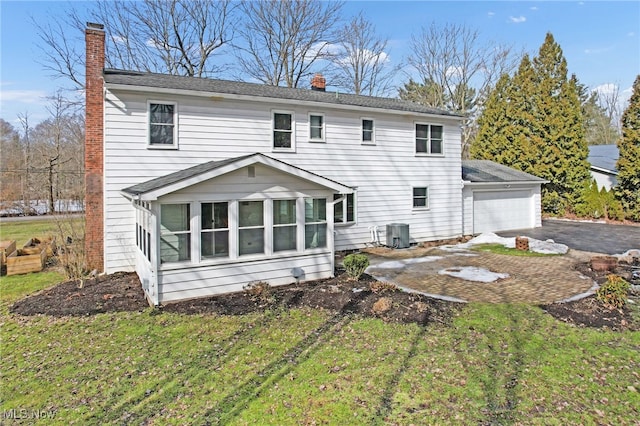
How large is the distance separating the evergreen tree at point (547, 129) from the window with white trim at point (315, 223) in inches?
843

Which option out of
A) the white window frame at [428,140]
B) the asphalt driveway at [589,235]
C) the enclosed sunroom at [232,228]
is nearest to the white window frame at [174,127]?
the enclosed sunroom at [232,228]

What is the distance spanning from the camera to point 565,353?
17.6ft

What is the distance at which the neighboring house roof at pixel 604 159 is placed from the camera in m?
25.5

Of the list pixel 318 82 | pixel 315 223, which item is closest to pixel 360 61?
pixel 318 82

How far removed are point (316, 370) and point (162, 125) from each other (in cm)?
909

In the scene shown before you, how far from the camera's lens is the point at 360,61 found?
3198cm

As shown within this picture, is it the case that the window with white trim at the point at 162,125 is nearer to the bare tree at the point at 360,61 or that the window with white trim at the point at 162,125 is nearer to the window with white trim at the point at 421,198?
the window with white trim at the point at 421,198

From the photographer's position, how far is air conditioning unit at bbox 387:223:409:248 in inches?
571

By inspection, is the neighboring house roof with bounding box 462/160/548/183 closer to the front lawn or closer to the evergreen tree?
the evergreen tree

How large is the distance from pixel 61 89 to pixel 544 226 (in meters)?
29.1

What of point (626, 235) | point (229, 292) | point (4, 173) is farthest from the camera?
point (4, 173)

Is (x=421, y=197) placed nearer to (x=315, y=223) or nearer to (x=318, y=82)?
(x=318, y=82)

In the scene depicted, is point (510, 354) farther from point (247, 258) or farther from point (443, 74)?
point (443, 74)

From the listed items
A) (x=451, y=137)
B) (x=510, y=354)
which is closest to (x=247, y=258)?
(x=510, y=354)
